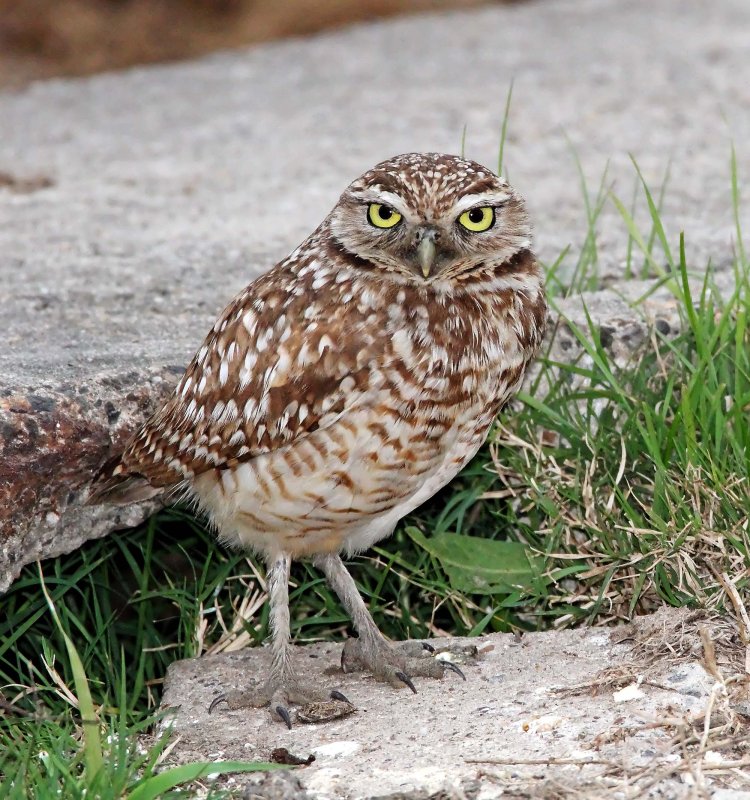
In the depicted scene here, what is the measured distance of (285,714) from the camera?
10.2 feet

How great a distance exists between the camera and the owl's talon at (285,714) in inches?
122

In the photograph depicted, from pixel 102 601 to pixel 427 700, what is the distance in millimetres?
1115

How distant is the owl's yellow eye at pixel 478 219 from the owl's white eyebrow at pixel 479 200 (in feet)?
0.06

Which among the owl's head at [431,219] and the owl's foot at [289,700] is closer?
the owl's head at [431,219]

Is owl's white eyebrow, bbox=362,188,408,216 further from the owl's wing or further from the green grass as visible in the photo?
the green grass

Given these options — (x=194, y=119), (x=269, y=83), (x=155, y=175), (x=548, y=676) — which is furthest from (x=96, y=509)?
(x=269, y=83)

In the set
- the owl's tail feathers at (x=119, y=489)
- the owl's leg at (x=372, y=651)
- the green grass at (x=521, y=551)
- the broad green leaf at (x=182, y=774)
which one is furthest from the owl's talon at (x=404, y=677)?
the owl's tail feathers at (x=119, y=489)

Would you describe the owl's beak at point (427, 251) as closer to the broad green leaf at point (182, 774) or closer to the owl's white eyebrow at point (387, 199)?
the owl's white eyebrow at point (387, 199)

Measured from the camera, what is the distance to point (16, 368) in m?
3.50

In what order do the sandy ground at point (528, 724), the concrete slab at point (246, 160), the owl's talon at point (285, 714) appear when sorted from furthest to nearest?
the concrete slab at point (246, 160), the owl's talon at point (285, 714), the sandy ground at point (528, 724)

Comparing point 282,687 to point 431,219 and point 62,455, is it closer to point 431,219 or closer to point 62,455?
point 62,455

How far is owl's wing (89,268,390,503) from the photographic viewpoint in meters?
3.05

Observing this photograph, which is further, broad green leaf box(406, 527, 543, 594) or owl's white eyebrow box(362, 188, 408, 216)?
broad green leaf box(406, 527, 543, 594)

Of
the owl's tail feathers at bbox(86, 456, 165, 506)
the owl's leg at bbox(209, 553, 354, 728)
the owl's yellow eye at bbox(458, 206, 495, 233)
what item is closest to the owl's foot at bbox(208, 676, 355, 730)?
the owl's leg at bbox(209, 553, 354, 728)
